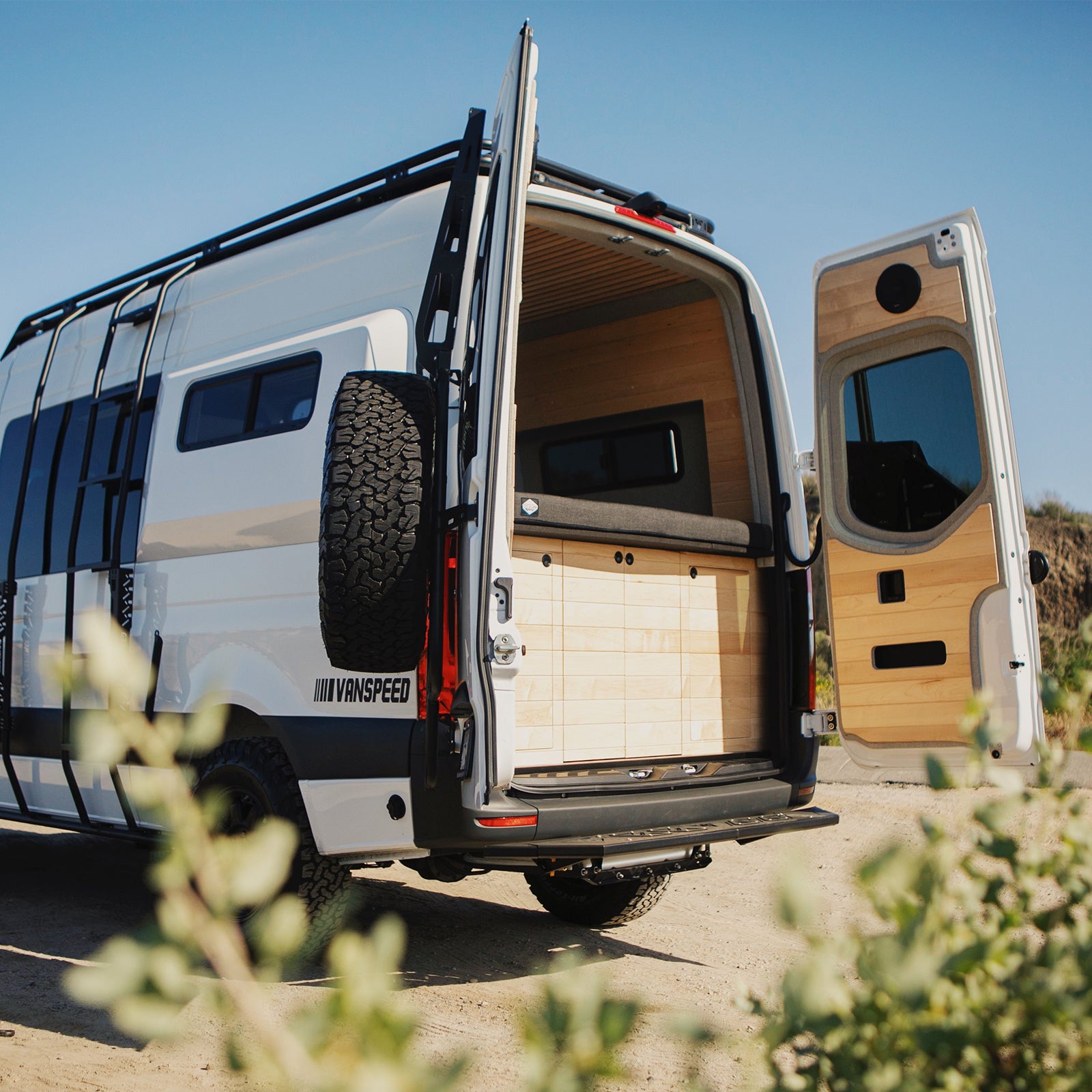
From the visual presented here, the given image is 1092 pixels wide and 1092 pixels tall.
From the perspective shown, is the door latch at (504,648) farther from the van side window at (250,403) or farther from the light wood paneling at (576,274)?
the light wood paneling at (576,274)

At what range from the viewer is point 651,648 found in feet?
15.0

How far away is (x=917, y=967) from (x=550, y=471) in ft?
18.0

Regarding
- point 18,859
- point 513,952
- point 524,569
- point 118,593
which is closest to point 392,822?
point 524,569

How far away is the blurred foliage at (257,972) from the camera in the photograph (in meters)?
0.73

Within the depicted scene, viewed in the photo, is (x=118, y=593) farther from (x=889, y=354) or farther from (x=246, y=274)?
(x=889, y=354)

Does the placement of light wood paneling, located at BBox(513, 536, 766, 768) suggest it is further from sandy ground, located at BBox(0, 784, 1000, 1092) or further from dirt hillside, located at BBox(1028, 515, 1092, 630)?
dirt hillside, located at BBox(1028, 515, 1092, 630)

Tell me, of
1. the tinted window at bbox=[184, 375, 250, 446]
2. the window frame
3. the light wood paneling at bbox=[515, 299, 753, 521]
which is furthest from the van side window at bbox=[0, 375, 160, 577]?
the window frame

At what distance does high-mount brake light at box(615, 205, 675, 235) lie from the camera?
14.4ft

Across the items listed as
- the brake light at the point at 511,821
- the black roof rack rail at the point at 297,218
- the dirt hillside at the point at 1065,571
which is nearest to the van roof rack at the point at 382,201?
the black roof rack rail at the point at 297,218

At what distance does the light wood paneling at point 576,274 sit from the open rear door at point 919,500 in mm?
859

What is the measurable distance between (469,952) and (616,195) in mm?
3214

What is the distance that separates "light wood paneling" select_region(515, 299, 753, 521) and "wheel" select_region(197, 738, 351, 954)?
2.36 m

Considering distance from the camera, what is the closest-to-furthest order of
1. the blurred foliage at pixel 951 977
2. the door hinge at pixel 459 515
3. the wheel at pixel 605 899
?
1. the blurred foliage at pixel 951 977
2. the door hinge at pixel 459 515
3. the wheel at pixel 605 899

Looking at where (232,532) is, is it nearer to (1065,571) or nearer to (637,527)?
(637,527)
